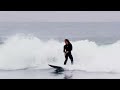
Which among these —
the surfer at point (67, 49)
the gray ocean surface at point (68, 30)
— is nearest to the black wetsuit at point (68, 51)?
the surfer at point (67, 49)

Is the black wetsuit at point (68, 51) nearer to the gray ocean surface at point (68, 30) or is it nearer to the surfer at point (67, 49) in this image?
the surfer at point (67, 49)

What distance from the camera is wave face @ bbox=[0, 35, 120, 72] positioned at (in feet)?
28.1

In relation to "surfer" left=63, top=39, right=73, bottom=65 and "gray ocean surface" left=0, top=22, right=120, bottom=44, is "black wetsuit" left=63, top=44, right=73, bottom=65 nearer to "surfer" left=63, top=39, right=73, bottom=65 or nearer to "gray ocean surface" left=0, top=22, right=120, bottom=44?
"surfer" left=63, top=39, right=73, bottom=65

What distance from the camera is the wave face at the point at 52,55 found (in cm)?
855

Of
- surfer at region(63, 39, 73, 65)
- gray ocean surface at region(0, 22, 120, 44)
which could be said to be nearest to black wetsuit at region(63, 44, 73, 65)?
surfer at region(63, 39, 73, 65)

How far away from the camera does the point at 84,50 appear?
28.3 ft

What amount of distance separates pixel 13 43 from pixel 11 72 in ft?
1.20

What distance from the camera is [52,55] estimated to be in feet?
28.2

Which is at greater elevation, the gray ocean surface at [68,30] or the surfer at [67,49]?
the gray ocean surface at [68,30]

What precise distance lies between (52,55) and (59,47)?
0.43ft

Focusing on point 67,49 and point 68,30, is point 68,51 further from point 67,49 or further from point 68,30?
point 68,30

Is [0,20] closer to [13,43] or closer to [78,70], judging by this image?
[13,43]

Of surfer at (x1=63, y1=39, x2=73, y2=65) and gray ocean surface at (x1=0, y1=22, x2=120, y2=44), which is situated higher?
gray ocean surface at (x1=0, y1=22, x2=120, y2=44)
